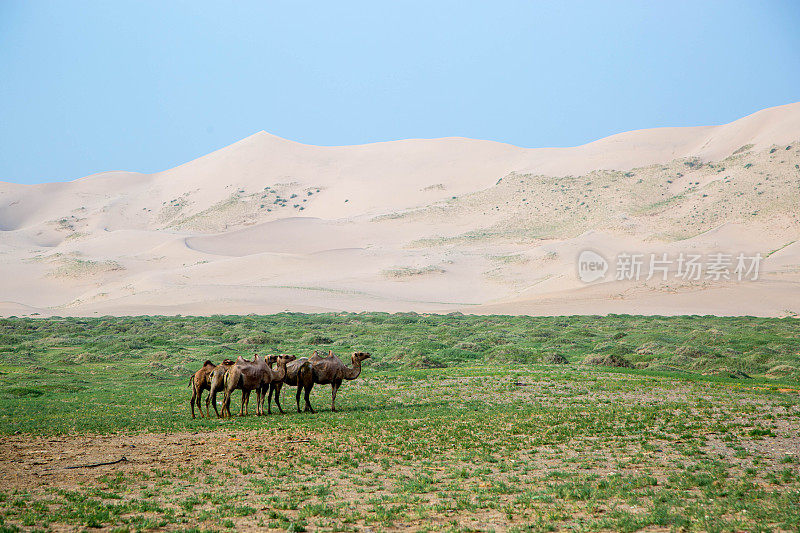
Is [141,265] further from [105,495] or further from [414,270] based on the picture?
[105,495]

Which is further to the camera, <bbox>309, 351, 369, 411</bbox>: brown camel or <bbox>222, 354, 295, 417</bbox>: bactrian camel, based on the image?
<bbox>309, 351, 369, 411</bbox>: brown camel

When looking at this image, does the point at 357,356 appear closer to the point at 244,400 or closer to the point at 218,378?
the point at 244,400

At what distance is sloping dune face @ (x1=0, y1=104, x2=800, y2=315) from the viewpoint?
8206 cm

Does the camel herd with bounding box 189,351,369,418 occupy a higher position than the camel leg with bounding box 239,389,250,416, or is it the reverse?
the camel herd with bounding box 189,351,369,418

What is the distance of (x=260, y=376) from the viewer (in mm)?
19766

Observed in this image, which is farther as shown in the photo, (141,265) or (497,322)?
(141,265)

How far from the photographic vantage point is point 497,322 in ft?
199

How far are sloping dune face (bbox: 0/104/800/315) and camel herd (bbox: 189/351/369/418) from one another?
5399cm

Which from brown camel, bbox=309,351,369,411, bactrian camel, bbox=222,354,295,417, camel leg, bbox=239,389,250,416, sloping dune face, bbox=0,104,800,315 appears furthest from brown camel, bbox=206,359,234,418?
sloping dune face, bbox=0,104,800,315

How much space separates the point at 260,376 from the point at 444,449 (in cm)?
691

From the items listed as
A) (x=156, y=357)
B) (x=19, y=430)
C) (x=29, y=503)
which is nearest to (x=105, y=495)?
(x=29, y=503)

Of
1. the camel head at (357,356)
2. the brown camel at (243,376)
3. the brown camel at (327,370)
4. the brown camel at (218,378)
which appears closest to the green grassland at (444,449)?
the brown camel at (218,378)

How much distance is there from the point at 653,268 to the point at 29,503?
81608 millimetres

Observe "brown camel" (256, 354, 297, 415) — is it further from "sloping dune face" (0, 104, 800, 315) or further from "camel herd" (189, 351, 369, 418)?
"sloping dune face" (0, 104, 800, 315)
